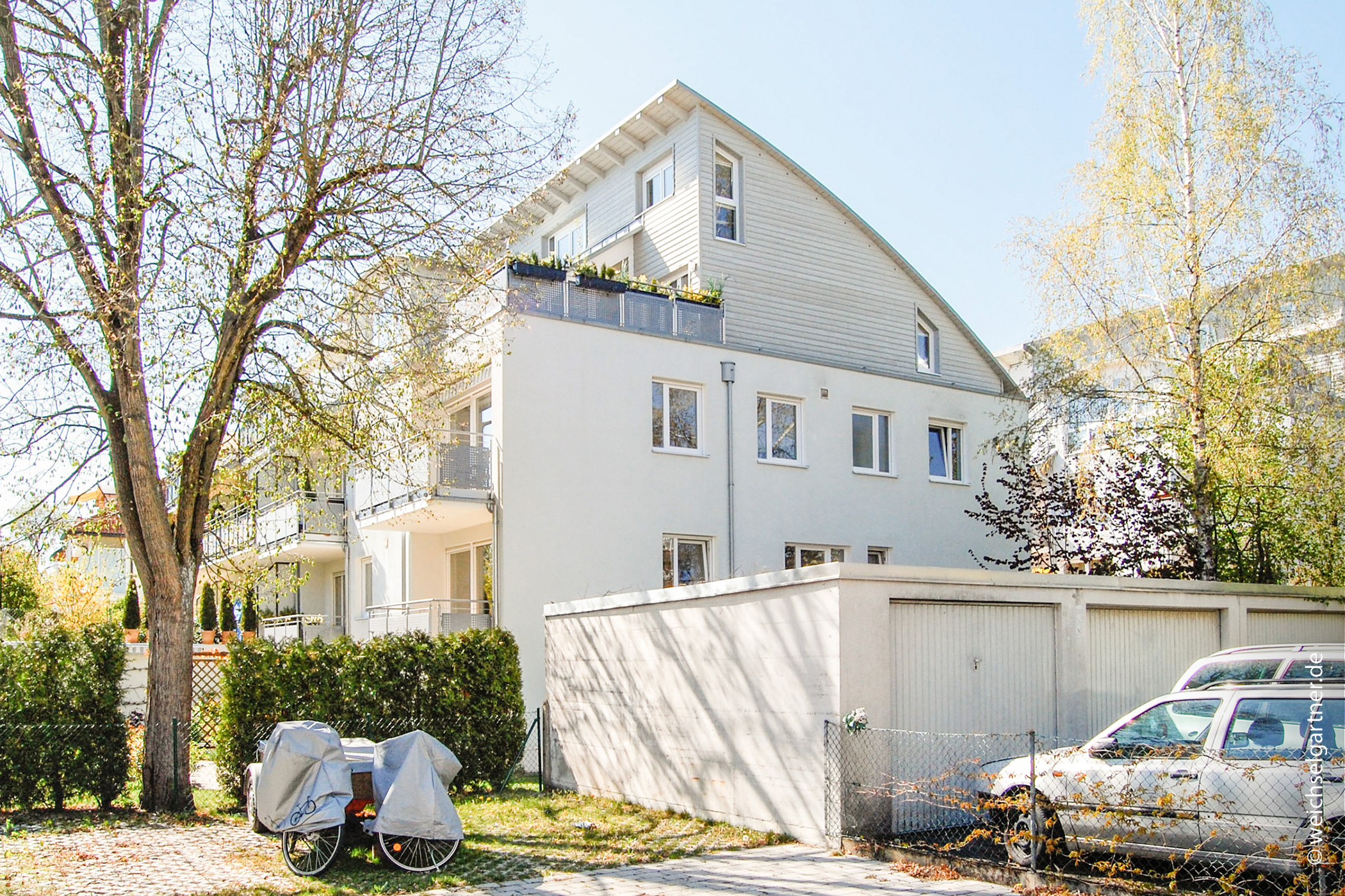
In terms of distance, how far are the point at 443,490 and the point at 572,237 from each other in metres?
11.9

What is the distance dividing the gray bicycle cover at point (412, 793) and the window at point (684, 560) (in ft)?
35.1

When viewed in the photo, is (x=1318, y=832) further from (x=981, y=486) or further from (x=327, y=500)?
(x=327, y=500)

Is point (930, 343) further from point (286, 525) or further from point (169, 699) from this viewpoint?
point (169, 699)

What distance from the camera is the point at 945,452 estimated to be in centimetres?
2545

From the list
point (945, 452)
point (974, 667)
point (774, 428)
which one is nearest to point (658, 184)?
point (774, 428)

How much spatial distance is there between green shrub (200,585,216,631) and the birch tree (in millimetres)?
26140

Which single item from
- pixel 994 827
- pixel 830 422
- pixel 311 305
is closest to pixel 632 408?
pixel 830 422

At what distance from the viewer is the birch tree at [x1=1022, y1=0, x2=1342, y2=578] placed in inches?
607

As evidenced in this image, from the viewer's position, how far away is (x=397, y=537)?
22812 millimetres

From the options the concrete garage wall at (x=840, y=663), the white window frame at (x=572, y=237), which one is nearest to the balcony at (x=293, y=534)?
the white window frame at (x=572, y=237)

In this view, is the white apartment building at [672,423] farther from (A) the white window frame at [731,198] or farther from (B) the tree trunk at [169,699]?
(B) the tree trunk at [169,699]

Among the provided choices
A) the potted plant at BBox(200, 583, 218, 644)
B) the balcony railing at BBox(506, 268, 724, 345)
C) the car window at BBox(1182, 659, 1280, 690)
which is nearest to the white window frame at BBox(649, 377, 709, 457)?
the balcony railing at BBox(506, 268, 724, 345)

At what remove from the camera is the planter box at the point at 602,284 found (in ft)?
66.2

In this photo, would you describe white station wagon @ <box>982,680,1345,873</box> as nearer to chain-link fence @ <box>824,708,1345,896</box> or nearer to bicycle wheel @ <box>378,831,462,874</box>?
chain-link fence @ <box>824,708,1345,896</box>
